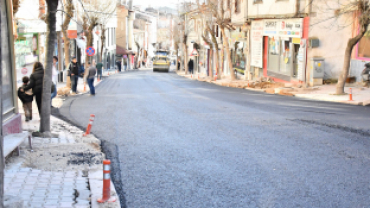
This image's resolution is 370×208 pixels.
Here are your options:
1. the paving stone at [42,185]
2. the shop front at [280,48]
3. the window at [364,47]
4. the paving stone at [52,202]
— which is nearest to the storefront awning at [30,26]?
the shop front at [280,48]

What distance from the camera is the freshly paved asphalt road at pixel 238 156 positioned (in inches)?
228

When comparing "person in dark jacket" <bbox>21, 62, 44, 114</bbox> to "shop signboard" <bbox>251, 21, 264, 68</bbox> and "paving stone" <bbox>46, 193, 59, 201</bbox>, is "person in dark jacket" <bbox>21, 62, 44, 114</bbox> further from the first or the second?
"shop signboard" <bbox>251, 21, 264, 68</bbox>

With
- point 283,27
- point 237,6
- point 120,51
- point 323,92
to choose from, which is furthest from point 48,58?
point 120,51

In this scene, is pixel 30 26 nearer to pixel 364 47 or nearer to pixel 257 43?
pixel 257 43

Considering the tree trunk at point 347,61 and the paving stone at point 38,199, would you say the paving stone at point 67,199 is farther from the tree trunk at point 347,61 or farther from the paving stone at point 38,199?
the tree trunk at point 347,61

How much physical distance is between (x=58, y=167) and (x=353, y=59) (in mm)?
18520

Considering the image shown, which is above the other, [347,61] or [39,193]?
[347,61]

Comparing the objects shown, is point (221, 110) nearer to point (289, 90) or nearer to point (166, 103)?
point (166, 103)

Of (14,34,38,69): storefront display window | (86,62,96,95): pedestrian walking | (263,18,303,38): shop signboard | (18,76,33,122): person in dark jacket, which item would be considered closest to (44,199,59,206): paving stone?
(18,76,33,122): person in dark jacket

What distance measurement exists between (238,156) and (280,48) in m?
22.6

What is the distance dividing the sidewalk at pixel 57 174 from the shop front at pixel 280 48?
17811 mm

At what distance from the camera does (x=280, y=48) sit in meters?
29.3

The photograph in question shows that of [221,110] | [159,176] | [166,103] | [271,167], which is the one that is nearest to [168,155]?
[159,176]

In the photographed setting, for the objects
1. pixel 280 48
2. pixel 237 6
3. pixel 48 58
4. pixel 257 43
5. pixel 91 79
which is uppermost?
pixel 237 6
